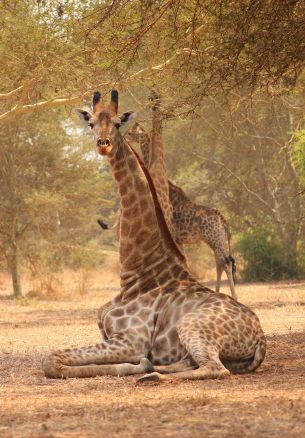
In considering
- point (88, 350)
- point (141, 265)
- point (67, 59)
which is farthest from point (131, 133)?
point (88, 350)

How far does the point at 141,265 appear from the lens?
8.30 meters

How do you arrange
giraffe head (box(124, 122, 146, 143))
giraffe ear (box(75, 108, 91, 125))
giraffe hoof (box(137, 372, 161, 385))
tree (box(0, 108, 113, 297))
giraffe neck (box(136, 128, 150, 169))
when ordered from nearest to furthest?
giraffe hoof (box(137, 372, 161, 385))
giraffe ear (box(75, 108, 91, 125))
giraffe neck (box(136, 128, 150, 169))
giraffe head (box(124, 122, 146, 143))
tree (box(0, 108, 113, 297))

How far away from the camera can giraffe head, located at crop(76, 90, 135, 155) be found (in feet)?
27.0

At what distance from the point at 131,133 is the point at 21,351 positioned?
3.88 meters

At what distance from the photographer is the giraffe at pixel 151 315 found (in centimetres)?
736

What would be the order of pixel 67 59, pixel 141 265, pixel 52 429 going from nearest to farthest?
1. pixel 52 429
2. pixel 141 265
3. pixel 67 59

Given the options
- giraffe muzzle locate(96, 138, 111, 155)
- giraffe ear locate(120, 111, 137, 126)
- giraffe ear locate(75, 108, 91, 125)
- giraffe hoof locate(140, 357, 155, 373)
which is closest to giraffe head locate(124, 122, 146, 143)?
giraffe ear locate(75, 108, 91, 125)

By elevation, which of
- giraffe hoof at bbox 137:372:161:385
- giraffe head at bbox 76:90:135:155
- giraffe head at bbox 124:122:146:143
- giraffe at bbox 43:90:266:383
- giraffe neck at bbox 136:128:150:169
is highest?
giraffe head at bbox 124:122:146:143

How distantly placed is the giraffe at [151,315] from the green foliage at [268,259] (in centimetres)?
1799

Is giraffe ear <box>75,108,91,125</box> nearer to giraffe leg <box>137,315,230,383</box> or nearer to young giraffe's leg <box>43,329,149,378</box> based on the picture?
young giraffe's leg <box>43,329,149,378</box>

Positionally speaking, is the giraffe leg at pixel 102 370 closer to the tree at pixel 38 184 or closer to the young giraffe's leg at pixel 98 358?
the young giraffe's leg at pixel 98 358

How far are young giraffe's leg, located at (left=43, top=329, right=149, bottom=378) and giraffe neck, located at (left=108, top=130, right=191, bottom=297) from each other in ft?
1.93

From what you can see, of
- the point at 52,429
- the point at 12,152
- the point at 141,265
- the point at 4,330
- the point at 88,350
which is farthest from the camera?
the point at 12,152

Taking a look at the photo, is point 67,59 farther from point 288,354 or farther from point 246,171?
point 246,171
